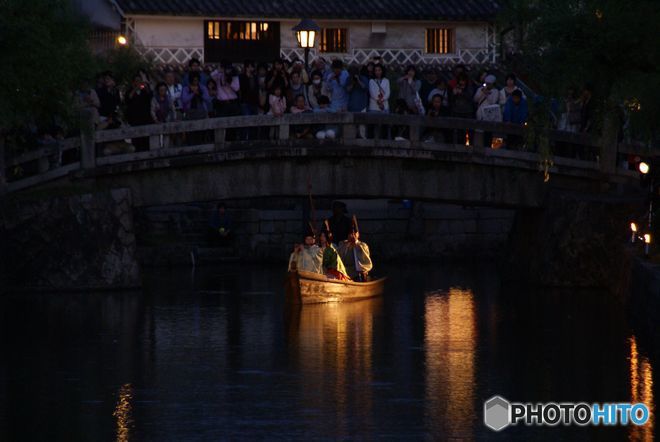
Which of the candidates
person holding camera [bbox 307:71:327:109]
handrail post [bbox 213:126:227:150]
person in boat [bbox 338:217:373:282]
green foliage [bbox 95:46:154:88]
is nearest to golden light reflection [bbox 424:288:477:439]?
person in boat [bbox 338:217:373:282]

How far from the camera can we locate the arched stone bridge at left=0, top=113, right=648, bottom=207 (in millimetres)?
29031

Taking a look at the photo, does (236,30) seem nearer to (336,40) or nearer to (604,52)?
(336,40)

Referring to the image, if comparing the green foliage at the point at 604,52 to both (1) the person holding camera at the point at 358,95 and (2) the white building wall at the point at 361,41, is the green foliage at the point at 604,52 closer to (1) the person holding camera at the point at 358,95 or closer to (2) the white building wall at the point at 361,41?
(1) the person holding camera at the point at 358,95

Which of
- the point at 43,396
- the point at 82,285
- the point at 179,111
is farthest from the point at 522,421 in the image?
the point at 179,111

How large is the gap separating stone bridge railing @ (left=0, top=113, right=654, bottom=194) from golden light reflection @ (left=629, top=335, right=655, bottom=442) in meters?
7.92

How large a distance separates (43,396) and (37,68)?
8966mm

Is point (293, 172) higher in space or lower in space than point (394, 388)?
higher

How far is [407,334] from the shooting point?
24047mm

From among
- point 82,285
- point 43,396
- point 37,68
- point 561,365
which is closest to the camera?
point 43,396

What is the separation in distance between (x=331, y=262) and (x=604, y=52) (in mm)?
6232

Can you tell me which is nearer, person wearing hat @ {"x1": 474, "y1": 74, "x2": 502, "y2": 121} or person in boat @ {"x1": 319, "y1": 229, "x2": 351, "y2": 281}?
person in boat @ {"x1": 319, "y1": 229, "x2": 351, "y2": 281}

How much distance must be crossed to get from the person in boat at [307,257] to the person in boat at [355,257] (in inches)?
56.8

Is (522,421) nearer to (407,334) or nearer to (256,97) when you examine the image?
(407,334)

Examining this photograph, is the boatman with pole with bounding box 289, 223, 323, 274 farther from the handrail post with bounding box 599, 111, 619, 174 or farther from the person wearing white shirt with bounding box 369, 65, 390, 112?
the handrail post with bounding box 599, 111, 619, 174
